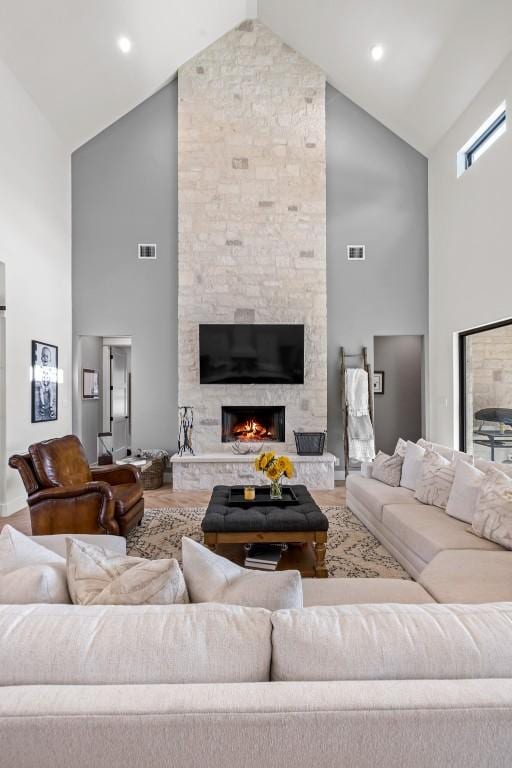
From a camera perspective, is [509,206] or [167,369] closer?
[509,206]

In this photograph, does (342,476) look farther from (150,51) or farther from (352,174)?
(150,51)

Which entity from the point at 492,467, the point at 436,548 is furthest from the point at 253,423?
the point at 436,548

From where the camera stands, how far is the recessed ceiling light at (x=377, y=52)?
5.40m

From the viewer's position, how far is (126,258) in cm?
649

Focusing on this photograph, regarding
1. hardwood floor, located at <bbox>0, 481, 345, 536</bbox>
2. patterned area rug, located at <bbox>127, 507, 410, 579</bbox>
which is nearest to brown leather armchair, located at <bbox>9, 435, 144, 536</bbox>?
patterned area rug, located at <bbox>127, 507, 410, 579</bbox>

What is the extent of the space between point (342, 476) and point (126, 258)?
4208 mm

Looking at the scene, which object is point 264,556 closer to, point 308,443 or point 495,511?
point 495,511

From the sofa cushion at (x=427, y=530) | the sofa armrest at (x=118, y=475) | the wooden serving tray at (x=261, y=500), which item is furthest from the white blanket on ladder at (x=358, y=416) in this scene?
the sofa armrest at (x=118, y=475)

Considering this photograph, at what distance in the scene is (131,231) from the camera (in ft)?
21.3

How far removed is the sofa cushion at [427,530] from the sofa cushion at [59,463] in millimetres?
2604

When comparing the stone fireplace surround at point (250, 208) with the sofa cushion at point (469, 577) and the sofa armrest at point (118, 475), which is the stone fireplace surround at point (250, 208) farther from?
the sofa cushion at point (469, 577)

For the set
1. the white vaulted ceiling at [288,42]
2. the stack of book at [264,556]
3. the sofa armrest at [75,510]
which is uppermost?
the white vaulted ceiling at [288,42]

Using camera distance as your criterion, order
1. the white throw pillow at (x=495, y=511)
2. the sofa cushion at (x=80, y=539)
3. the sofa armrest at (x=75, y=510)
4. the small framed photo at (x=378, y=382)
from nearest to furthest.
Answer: the sofa cushion at (x=80, y=539)
the white throw pillow at (x=495, y=511)
the sofa armrest at (x=75, y=510)
the small framed photo at (x=378, y=382)

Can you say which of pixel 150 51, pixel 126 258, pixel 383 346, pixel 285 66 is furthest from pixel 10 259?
pixel 383 346
